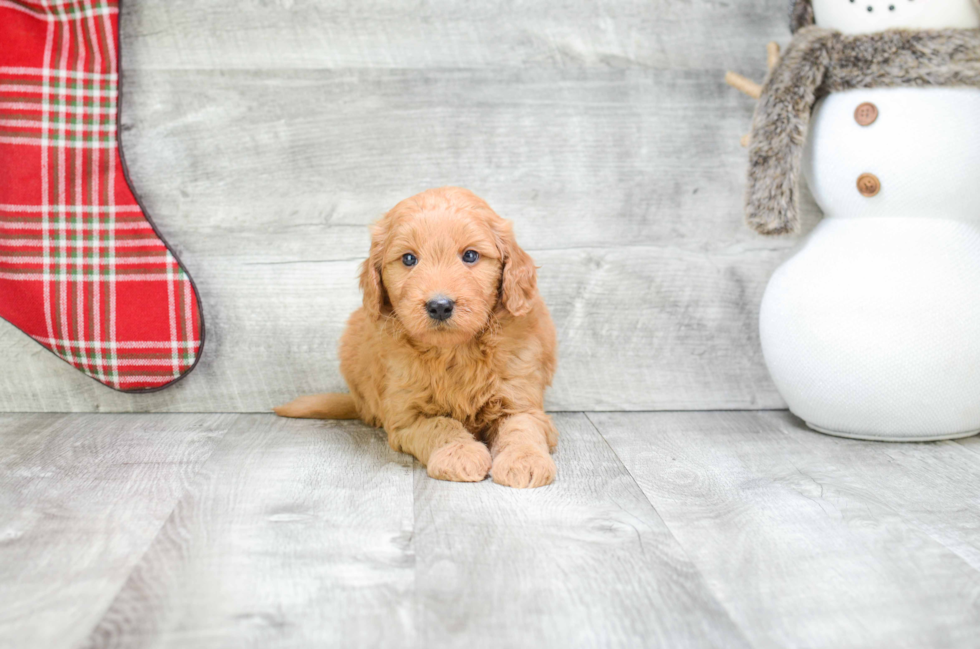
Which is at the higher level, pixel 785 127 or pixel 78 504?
pixel 785 127

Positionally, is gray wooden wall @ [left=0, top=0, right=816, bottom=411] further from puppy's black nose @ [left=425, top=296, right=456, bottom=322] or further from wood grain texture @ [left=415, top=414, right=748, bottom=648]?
wood grain texture @ [left=415, top=414, right=748, bottom=648]

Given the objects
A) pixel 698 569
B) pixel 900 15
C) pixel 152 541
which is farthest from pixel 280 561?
pixel 900 15

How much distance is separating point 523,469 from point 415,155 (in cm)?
110

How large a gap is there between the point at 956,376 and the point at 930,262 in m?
0.28

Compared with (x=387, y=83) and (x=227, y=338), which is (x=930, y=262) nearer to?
(x=387, y=83)

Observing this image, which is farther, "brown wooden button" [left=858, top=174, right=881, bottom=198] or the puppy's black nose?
"brown wooden button" [left=858, top=174, right=881, bottom=198]

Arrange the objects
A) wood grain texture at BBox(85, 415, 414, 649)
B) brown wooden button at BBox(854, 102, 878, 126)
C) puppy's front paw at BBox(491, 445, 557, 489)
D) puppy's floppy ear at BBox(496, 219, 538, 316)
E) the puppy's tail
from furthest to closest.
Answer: the puppy's tail
brown wooden button at BBox(854, 102, 878, 126)
puppy's floppy ear at BBox(496, 219, 538, 316)
puppy's front paw at BBox(491, 445, 557, 489)
wood grain texture at BBox(85, 415, 414, 649)

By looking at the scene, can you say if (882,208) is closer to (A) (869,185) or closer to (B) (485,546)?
(A) (869,185)

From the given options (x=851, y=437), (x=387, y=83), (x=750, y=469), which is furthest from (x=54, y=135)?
(x=851, y=437)

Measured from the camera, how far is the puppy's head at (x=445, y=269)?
172 cm

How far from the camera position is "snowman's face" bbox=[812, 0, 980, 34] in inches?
74.2

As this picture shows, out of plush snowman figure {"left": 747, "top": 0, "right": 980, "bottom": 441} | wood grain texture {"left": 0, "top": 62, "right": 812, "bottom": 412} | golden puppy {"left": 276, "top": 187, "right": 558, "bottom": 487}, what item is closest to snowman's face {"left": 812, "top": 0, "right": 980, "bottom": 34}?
plush snowman figure {"left": 747, "top": 0, "right": 980, "bottom": 441}

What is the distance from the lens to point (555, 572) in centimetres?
128

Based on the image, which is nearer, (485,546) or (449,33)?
(485,546)
